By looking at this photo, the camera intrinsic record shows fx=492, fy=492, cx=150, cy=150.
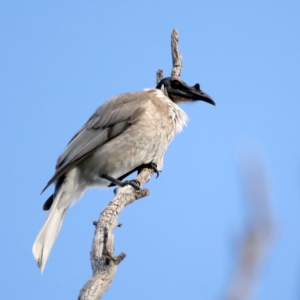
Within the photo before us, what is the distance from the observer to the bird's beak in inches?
236

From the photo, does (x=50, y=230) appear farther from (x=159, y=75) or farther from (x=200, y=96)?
(x=159, y=75)

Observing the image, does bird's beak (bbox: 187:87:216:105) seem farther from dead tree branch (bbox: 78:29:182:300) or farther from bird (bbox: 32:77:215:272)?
dead tree branch (bbox: 78:29:182:300)

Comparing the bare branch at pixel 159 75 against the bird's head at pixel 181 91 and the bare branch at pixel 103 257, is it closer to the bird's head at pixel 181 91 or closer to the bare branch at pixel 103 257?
the bird's head at pixel 181 91

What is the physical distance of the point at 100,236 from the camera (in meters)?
2.96

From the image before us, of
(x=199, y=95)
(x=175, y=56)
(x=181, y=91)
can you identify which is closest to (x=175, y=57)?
(x=175, y=56)

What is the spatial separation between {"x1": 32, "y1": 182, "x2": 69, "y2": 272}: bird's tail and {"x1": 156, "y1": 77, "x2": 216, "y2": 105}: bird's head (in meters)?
1.85

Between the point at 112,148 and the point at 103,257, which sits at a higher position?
the point at 112,148

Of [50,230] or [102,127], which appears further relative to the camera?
[102,127]

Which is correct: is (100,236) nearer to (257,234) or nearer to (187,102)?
(257,234)

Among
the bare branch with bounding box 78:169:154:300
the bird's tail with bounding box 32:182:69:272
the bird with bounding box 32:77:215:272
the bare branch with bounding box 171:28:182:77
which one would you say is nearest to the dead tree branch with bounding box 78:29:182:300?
the bare branch with bounding box 78:169:154:300

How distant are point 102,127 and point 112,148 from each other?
32cm

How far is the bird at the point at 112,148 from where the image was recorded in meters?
5.11

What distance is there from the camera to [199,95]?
237 inches

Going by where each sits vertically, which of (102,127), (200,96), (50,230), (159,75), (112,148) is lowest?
(50,230)
